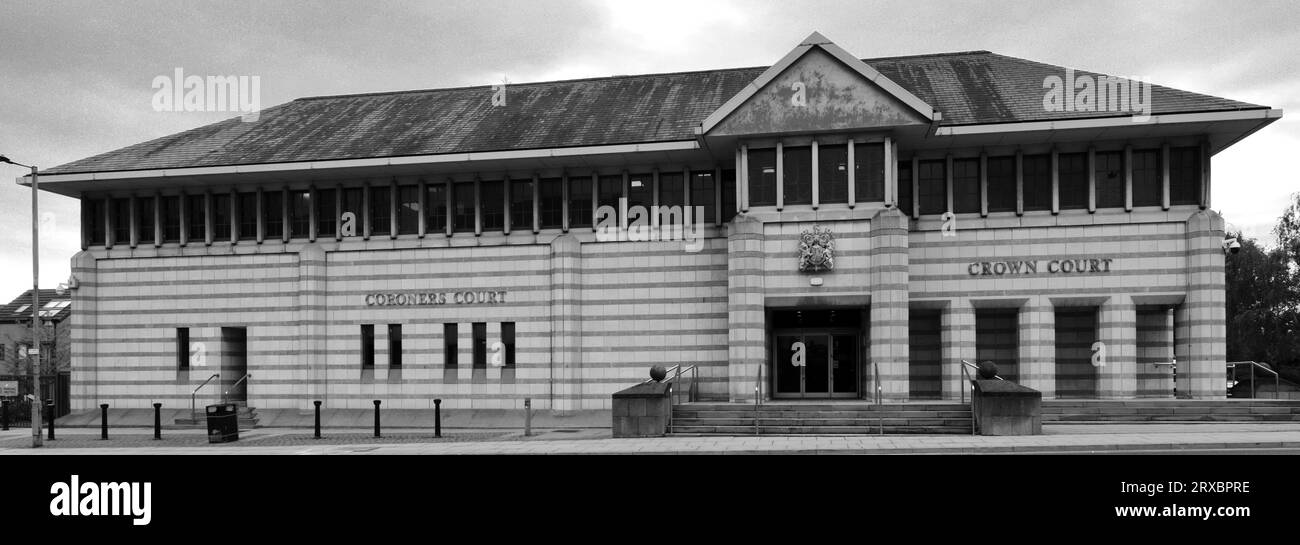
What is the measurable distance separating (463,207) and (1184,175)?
2132cm

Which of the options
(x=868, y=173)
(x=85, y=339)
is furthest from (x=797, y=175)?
(x=85, y=339)

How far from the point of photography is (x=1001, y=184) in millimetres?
24422

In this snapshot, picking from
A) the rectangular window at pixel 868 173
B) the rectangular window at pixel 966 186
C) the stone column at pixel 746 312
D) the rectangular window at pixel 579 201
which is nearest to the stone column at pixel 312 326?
the rectangular window at pixel 579 201

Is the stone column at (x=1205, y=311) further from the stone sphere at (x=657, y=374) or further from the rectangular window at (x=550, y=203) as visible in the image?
the rectangular window at (x=550, y=203)

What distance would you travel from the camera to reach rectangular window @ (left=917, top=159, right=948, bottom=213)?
2459 cm

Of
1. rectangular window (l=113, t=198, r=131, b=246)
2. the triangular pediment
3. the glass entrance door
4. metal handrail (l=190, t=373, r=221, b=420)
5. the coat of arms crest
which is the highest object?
the triangular pediment

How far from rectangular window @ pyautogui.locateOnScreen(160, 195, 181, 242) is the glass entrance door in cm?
2026

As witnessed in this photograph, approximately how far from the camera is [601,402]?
84.2 ft

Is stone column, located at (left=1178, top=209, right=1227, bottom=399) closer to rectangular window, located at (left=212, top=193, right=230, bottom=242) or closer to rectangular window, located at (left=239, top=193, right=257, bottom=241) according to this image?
rectangular window, located at (left=239, top=193, right=257, bottom=241)

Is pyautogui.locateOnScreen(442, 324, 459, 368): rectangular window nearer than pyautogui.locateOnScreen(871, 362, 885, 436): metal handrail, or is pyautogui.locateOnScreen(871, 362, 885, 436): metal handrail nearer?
pyautogui.locateOnScreen(871, 362, 885, 436): metal handrail

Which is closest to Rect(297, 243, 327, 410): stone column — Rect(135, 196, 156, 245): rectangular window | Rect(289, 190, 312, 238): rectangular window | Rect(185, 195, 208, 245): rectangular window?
Rect(289, 190, 312, 238): rectangular window

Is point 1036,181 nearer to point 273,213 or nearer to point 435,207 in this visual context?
point 435,207
